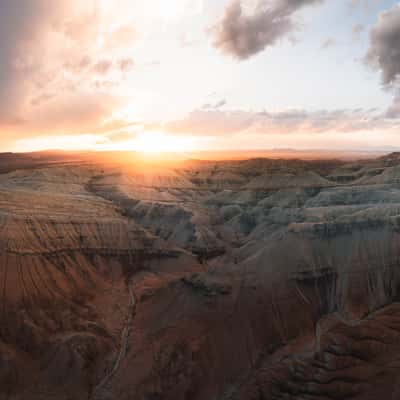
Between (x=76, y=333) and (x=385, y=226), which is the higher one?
(x=385, y=226)

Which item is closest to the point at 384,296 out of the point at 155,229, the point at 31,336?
the point at 31,336

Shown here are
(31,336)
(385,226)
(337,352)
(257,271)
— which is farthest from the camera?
(385,226)

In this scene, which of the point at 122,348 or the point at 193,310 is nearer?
the point at 122,348

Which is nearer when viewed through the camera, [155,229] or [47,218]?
[47,218]

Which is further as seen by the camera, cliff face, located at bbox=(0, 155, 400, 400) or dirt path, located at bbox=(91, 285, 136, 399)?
dirt path, located at bbox=(91, 285, 136, 399)

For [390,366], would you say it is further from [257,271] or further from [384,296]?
[257,271]

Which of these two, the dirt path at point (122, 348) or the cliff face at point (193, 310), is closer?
the cliff face at point (193, 310)

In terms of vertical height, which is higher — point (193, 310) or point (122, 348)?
point (193, 310)

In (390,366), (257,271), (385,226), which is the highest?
(385,226)
